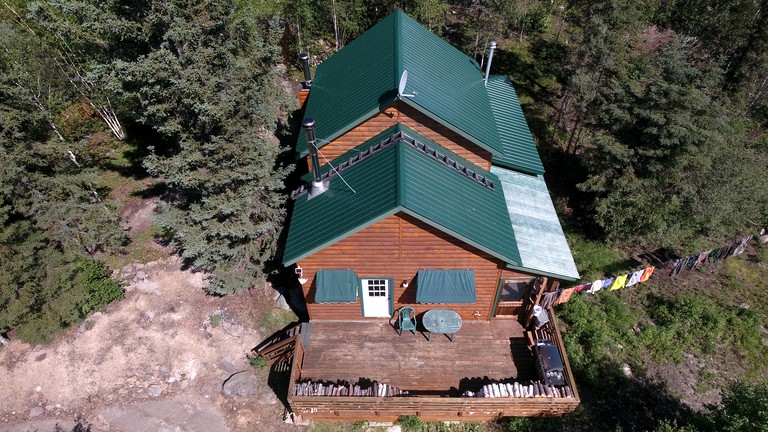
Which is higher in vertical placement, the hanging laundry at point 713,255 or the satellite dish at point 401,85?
the satellite dish at point 401,85

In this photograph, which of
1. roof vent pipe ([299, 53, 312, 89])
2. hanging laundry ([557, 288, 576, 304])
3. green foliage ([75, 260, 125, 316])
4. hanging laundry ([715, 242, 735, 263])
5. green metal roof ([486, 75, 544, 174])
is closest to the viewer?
hanging laundry ([557, 288, 576, 304])

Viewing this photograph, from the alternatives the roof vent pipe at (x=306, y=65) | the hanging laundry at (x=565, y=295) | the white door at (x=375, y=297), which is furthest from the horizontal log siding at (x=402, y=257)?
the roof vent pipe at (x=306, y=65)

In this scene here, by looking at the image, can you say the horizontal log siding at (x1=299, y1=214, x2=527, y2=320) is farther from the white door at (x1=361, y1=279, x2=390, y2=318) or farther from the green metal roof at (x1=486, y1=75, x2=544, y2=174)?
the green metal roof at (x1=486, y1=75, x2=544, y2=174)

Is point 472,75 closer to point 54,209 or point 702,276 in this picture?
point 702,276

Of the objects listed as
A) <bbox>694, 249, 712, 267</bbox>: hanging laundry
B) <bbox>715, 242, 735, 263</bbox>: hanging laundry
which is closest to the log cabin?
<bbox>694, 249, 712, 267</bbox>: hanging laundry

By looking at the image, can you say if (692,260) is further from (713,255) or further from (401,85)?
(401,85)

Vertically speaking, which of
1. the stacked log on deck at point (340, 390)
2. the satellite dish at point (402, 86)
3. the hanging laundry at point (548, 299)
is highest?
the satellite dish at point (402, 86)

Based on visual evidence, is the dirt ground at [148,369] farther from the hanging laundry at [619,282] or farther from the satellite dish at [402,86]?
the hanging laundry at [619,282]

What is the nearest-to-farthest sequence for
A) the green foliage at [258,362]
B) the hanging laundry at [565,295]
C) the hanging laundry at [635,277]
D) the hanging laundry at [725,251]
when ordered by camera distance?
the green foliage at [258,362]
the hanging laundry at [565,295]
the hanging laundry at [635,277]
the hanging laundry at [725,251]
